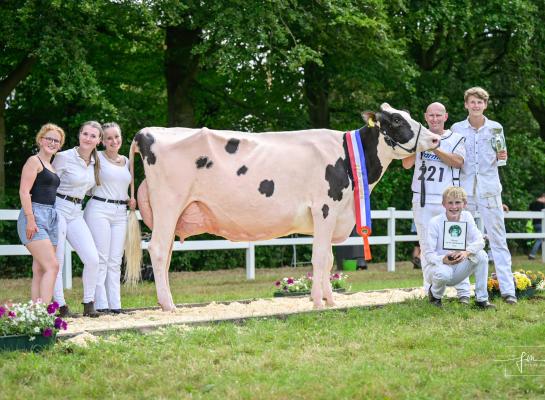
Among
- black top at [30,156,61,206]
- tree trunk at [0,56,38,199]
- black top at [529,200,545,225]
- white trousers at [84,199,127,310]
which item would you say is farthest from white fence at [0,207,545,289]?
black top at [30,156,61,206]

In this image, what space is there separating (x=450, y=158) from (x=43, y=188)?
461 centimetres

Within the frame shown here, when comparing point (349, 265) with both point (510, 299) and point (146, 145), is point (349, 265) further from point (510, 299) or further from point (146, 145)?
point (146, 145)

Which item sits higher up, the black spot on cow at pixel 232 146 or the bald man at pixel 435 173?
the black spot on cow at pixel 232 146

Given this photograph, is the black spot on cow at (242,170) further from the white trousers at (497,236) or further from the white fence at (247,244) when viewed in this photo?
the white fence at (247,244)

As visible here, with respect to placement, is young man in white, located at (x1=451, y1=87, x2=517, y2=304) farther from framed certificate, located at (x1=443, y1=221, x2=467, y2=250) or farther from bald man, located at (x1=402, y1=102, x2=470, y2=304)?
framed certificate, located at (x1=443, y1=221, x2=467, y2=250)

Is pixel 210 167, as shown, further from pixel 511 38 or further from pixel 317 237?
pixel 511 38

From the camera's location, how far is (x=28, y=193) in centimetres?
799

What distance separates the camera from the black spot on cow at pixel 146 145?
9.15m

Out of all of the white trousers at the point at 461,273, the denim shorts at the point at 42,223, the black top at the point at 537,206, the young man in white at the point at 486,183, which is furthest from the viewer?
the black top at the point at 537,206

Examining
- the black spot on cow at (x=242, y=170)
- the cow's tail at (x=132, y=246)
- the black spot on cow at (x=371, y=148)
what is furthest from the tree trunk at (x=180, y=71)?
the black spot on cow at (x=242, y=170)

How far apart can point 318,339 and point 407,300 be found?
2.55 meters

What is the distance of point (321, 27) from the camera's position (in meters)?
17.1

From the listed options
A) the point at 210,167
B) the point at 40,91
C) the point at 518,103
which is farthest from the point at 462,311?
the point at 518,103

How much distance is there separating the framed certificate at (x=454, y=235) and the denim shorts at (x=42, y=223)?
413 cm
